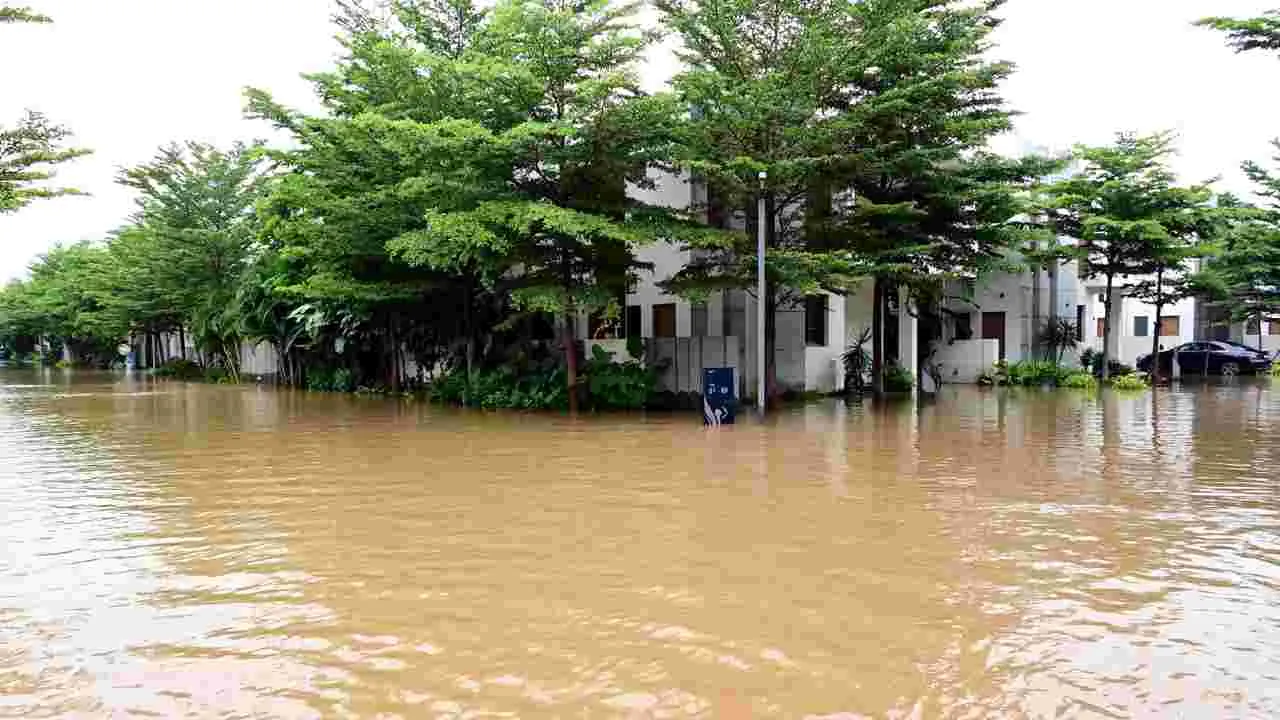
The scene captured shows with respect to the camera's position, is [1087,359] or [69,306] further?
[69,306]

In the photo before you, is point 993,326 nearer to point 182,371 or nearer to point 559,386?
point 559,386

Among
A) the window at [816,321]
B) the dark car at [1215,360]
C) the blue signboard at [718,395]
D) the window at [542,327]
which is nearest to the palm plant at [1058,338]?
the dark car at [1215,360]

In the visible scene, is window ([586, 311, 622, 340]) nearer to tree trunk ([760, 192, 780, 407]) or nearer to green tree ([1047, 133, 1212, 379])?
tree trunk ([760, 192, 780, 407])

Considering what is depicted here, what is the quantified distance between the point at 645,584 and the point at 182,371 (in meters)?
43.7

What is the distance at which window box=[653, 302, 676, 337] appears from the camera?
19719 mm

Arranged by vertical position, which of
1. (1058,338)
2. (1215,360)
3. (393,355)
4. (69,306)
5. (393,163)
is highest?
(393,163)

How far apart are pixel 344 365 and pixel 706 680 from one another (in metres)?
26.7

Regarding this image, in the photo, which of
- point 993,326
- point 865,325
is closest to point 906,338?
point 865,325

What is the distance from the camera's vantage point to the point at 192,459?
1083 centimetres

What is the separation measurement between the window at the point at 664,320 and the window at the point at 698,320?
627 millimetres

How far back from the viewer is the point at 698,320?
19016mm

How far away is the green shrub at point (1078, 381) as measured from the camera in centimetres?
2367

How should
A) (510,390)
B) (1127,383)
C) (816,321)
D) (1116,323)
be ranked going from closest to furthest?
1. (510,390)
2. (816,321)
3. (1127,383)
4. (1116,323)

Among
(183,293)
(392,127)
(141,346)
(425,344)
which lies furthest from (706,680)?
(141,346)
